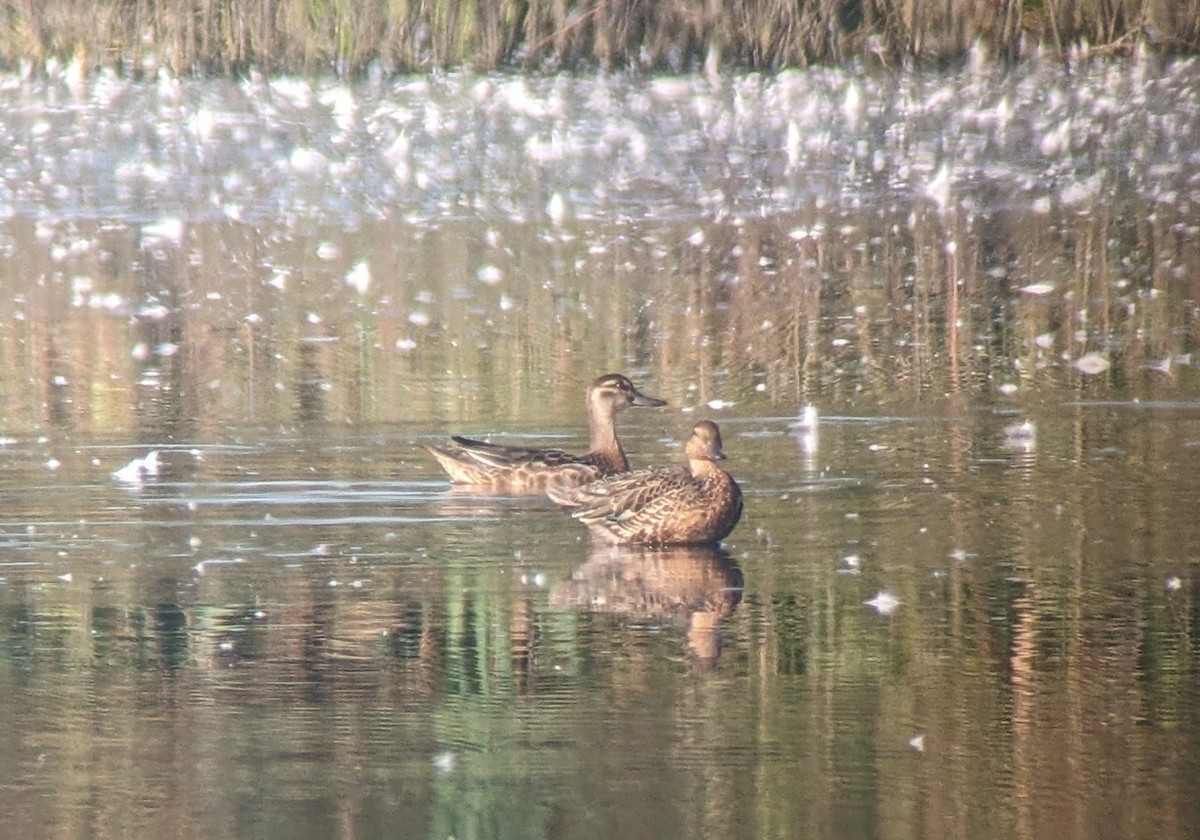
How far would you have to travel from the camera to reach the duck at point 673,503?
905cm

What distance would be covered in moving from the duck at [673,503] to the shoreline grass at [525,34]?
2420 cm

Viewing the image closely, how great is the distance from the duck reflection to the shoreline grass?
2458 cm

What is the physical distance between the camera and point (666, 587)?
27.3ft

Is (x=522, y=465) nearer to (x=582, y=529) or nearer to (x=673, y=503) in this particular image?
(x=582, y=529)

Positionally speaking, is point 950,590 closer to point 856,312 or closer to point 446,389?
point 446,389

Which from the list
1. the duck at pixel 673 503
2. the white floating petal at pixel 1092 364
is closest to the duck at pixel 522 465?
the duck at pixel 673 503

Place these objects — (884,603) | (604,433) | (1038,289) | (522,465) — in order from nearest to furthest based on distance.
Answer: (884,603), (522,465), (604,433), (1038,289)

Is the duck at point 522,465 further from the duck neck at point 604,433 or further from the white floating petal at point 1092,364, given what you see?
the white floating petal at point 1092,364

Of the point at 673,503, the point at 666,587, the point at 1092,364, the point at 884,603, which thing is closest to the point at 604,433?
the point at 673,503

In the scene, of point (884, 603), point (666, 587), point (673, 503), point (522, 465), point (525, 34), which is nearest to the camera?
point (884, 603)

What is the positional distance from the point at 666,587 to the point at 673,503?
79cm

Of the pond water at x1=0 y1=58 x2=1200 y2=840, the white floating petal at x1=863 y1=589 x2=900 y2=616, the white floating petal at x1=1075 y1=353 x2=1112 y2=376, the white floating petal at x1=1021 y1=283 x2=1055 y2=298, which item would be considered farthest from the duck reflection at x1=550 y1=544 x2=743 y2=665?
the white floating petal at x1=1021 y1=283 x2=1055 y2=298

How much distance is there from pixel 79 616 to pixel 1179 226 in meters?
12.7

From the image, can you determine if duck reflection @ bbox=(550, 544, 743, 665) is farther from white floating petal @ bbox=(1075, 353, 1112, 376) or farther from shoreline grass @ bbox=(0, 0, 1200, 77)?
shoreline grass @ bbox=(0, 0, 1200, 77)
